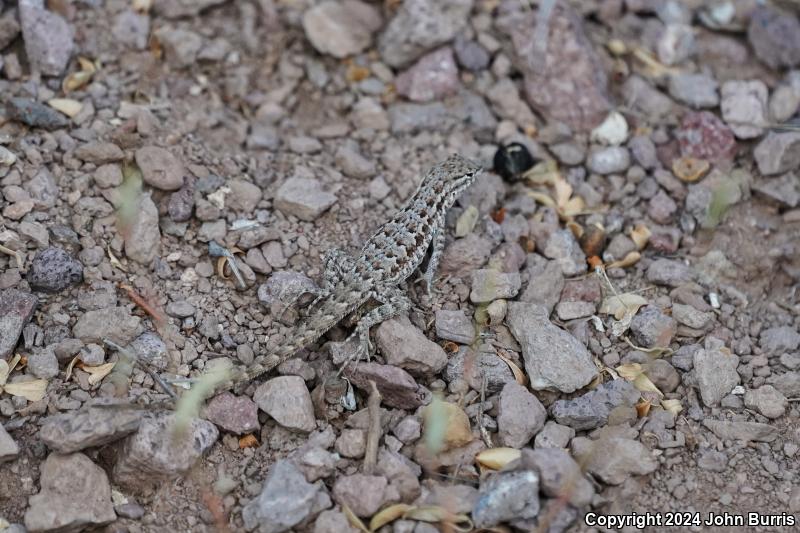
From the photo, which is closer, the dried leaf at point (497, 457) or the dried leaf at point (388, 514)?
the dried leaf at point (388, 514)

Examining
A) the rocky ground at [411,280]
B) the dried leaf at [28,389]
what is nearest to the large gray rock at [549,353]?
the rocky ground at [411,280]

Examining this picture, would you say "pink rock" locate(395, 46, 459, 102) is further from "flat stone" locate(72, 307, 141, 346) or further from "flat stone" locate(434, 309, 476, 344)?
"flat stone" locate(72, 307, 141, 346)

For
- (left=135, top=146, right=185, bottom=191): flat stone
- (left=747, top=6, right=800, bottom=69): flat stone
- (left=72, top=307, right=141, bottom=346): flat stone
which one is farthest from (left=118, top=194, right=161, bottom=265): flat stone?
(left=747, top=6, right=800, bottom=69): flat stone

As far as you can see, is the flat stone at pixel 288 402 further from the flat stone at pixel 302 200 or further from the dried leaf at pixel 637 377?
the dried leaf at pixel 637 377

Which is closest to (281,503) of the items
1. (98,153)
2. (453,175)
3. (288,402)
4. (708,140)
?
(288,402)

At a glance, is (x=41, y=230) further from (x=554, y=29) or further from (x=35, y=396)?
(x=554, y=29)

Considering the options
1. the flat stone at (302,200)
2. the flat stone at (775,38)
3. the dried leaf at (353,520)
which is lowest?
the dried leaf at (353,520)

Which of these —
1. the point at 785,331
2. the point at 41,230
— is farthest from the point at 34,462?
the point at 785,331
